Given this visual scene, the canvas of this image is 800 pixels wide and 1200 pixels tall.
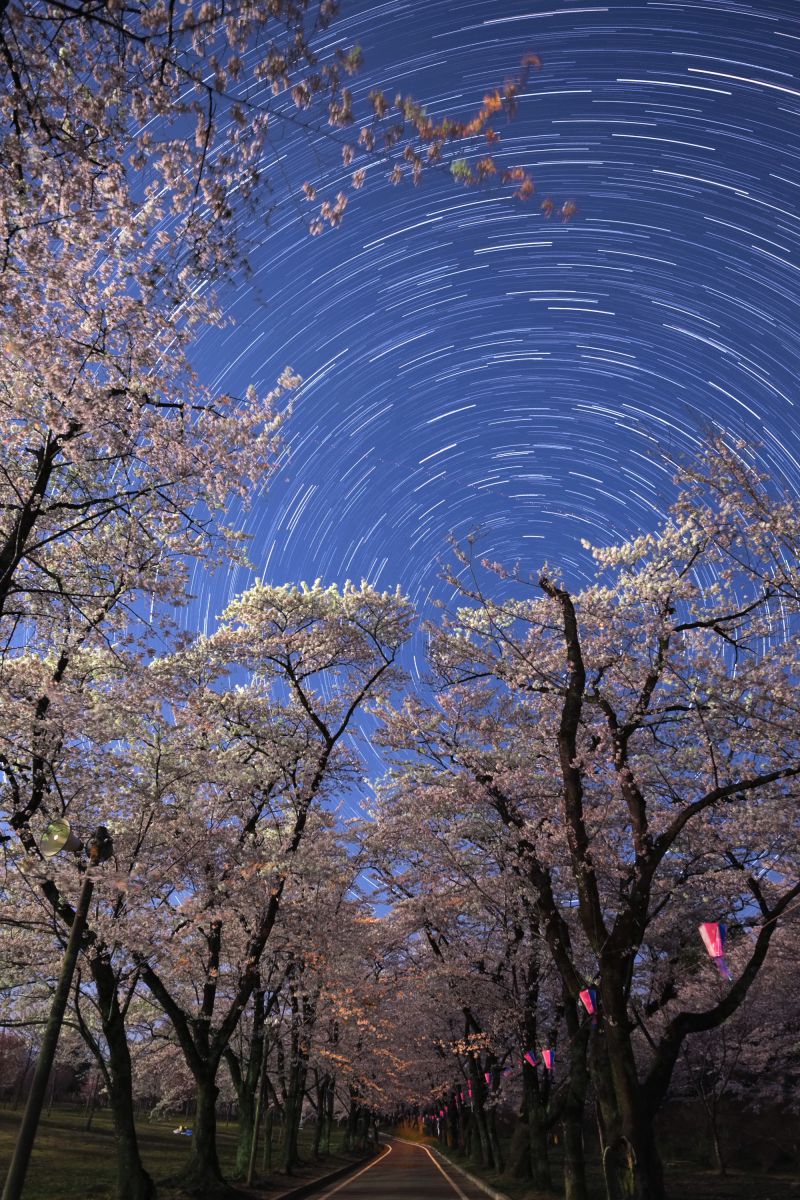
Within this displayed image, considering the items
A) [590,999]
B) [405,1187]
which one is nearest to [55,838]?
[590,999]

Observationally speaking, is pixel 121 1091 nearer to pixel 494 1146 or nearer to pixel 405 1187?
pixel 405 1187

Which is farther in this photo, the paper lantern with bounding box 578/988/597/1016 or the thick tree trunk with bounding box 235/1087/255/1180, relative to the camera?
the thick tree trunk with bounding box 235/1087/255/1180

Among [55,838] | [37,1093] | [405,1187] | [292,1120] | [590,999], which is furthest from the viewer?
[292,1120]

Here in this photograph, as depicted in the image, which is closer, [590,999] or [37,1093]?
[37,1093]

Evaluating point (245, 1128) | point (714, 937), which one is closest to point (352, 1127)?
point (245, 1128)

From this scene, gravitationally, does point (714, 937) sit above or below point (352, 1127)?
above

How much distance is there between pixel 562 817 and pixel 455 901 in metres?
8.44

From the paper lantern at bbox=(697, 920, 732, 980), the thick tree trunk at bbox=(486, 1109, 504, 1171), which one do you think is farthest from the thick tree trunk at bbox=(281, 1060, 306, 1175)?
the paper lantern at bbox=(697, 920, 732, 980)

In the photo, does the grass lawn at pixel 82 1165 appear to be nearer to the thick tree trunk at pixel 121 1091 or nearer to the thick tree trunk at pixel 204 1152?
the thick tree trunk at pixel 204 1152

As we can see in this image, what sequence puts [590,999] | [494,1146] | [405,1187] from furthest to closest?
[494,1146] → [405,1187] → [590,999]

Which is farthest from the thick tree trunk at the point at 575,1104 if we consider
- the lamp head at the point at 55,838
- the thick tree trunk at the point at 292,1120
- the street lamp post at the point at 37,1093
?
the thick tree trunk at the point at 292,1120

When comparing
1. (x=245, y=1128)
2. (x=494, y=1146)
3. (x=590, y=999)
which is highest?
(x=590, y=999)

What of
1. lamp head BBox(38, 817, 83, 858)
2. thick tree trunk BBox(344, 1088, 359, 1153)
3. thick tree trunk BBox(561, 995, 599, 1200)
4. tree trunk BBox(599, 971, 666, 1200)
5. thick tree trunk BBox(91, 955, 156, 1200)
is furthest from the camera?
thick tree trunk BBox(344, 1088, 359, 1153)

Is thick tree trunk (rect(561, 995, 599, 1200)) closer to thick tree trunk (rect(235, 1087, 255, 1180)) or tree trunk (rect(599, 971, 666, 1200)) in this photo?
tree trunk (rect(599, 971, 666, 1200))
